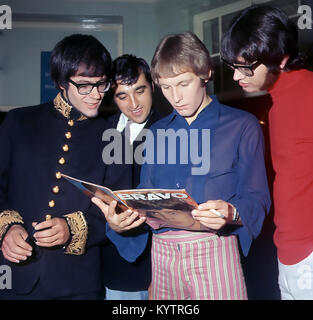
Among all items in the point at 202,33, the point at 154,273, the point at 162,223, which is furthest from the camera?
the point at 202,33

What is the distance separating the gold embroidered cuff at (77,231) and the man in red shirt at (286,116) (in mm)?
591

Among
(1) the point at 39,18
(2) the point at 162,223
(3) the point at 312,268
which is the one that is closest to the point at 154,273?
(2) the point at 162,223

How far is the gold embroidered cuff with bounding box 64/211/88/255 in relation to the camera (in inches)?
→ 46.1

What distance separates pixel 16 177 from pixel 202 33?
57.4 inches

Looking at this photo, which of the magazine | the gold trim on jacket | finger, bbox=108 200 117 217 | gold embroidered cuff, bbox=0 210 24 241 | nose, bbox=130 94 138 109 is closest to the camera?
the magazine

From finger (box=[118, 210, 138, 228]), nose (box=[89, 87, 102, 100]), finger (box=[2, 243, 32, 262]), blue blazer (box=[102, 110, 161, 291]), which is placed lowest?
blue blazer (box=[102, 110, 161, 291])

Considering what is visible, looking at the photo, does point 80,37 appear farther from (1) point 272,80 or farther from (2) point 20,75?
(2) point 20,75

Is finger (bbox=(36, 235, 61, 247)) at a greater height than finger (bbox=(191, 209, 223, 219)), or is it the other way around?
finger (bbox=(191, 209, 223, 219))

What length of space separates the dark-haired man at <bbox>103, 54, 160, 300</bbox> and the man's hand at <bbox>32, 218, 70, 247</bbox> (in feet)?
0.96

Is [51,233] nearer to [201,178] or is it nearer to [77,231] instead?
[77,231]

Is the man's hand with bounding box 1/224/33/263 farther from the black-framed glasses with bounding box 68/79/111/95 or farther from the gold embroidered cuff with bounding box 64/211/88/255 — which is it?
the black-framed glasses with bounding box 68/79/111/95

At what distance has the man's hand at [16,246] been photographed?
113 cm

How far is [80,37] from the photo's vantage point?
1.30 meters

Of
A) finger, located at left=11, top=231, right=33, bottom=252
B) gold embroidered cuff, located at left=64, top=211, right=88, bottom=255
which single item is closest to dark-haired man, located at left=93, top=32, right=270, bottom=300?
gold embroidered cuff, located at left=64, top=211, right=88, bottom=255
